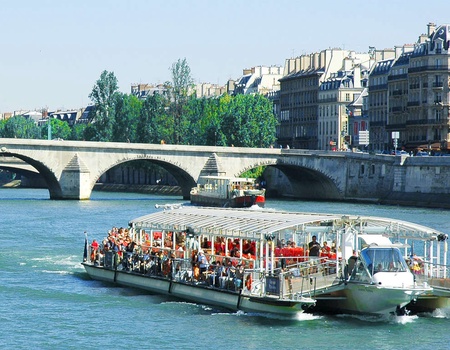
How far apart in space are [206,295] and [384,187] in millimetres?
54762

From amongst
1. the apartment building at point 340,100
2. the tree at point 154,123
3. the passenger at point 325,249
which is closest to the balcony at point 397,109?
the apartment building at point 340,100

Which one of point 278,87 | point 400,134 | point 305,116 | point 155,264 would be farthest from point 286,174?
point 155,264

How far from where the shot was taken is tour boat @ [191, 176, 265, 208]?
70.2 m

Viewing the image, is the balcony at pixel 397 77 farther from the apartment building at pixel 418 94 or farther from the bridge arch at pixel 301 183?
the bridge arch at pixel 301 183

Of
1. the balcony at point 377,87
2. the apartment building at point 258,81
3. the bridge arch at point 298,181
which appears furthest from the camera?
the apartment building at point 258,81

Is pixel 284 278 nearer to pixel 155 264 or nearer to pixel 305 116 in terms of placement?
pixel 155 264

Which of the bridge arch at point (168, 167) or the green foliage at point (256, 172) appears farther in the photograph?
the green foliage at point (256, 172)

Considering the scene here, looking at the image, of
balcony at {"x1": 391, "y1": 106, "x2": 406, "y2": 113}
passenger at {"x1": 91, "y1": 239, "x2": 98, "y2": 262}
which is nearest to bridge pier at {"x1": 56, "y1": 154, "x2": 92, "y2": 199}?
balcony at {"x1": 391, "y1": 106, "x2": 406, "y2": 113}

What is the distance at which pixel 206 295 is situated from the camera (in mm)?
30516

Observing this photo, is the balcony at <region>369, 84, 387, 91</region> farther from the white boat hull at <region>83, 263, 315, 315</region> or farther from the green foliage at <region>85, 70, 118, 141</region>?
the white boat hull at <region>83, 263, 315, 315</region>

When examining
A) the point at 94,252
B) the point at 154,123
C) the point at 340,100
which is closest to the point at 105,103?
the point at 154,123

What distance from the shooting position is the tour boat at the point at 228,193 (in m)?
70.2

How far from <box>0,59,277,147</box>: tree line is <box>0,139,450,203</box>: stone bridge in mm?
14207

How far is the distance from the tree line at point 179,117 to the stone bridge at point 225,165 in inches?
559
